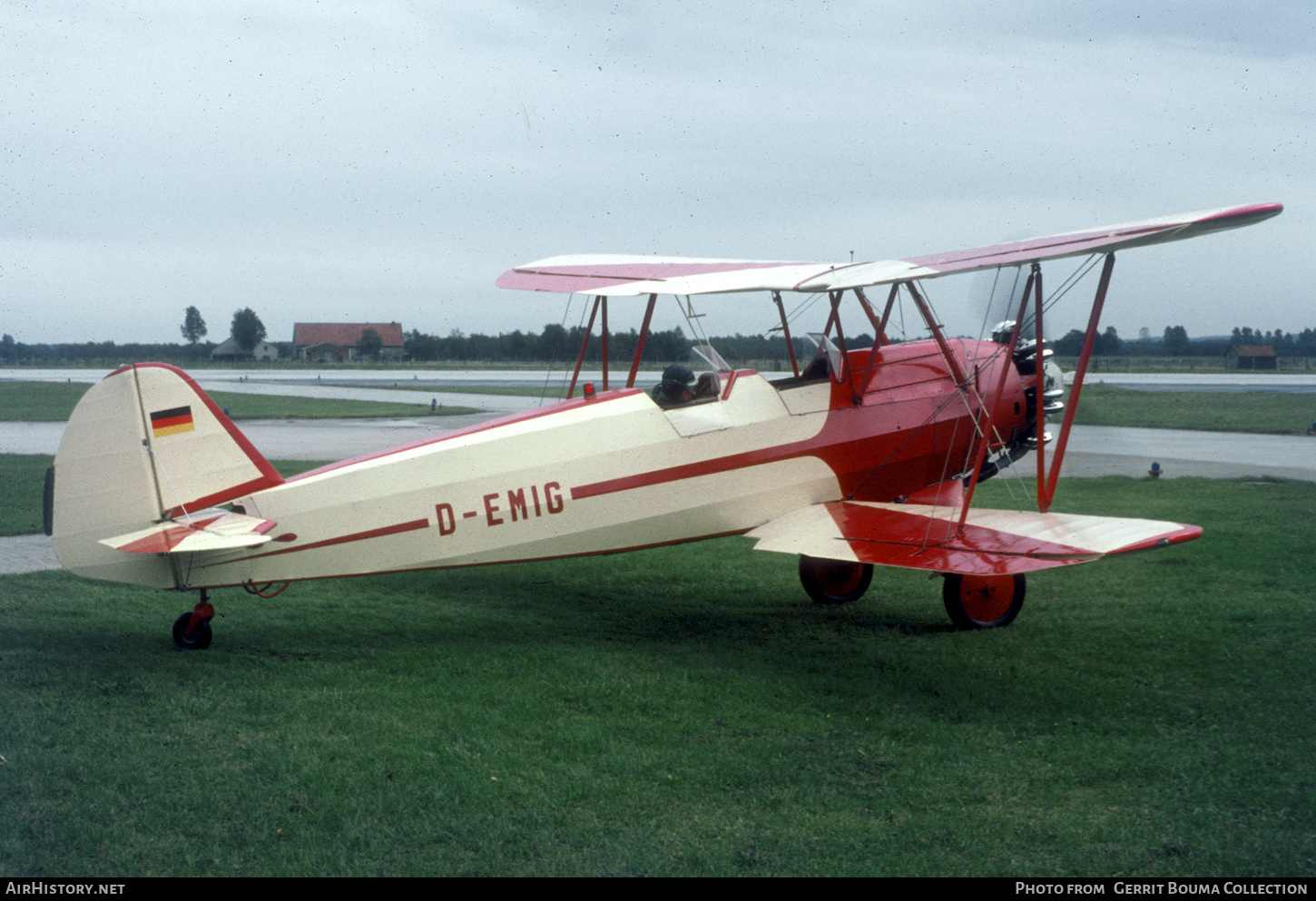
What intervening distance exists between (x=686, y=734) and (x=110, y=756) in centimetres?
292

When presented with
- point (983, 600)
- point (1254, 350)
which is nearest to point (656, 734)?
point (983, 600)

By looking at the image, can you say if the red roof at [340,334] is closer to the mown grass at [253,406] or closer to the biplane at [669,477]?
the mown grass at [253,406]

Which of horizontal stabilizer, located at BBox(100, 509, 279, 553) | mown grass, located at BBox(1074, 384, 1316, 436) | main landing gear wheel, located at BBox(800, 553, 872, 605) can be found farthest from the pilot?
mown grass, located at BBox(1074, 384, 1316, 436)

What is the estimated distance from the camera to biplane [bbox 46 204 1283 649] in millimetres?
6262

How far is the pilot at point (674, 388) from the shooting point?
748 centimetres

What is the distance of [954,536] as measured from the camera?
22.9ft

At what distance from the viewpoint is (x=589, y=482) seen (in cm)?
717

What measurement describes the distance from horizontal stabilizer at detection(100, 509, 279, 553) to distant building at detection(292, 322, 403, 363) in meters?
46.3

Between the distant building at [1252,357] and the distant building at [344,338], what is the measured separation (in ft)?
177

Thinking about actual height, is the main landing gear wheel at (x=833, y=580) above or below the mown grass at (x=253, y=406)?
below

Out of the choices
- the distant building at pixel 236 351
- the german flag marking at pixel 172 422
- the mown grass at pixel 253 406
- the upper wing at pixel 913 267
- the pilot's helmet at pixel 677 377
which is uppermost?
the distant building at pixel 236 351

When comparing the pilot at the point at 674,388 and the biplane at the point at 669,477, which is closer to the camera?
the biplane at the point at 669,477

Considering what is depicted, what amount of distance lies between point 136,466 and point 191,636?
4.04 feet

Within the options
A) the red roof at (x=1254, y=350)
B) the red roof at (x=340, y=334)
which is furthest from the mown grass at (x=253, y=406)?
the red roof at (x=1254, y=350)
